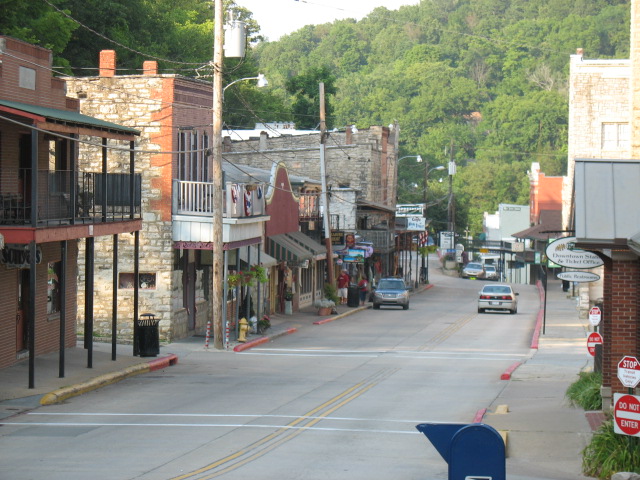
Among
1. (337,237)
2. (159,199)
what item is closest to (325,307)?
(337,237)

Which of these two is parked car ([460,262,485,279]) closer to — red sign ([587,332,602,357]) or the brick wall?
red sign ([587,332,602,357])

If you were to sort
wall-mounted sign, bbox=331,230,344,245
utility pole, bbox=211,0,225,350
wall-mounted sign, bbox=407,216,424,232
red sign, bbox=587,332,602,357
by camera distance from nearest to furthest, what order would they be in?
red sign, bbox=587,332,602,357
utility pole, bbox=211,0,225,350
wall-mounted sign, bbox=331,230,344,245
wall-mounted sign, bbox=407,216,424,232

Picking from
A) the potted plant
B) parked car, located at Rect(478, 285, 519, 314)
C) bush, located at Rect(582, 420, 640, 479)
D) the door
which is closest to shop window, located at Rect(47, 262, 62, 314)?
the door

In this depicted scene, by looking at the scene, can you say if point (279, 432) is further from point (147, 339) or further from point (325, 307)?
point (325, 307)

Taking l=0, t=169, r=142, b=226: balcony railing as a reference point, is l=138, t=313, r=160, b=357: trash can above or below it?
below

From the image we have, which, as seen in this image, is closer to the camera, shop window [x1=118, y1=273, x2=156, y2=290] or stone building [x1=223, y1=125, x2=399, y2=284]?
shop window [x1=118, y1=273, x2=156, y2=290]

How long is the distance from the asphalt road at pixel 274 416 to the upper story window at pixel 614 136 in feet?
92.7

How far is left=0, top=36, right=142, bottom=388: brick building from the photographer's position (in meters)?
22.1

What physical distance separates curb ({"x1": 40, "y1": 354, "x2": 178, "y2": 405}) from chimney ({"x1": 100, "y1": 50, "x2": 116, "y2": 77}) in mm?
10393

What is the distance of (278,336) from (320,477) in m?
23.4

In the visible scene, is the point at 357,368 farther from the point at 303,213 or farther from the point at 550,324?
the point at 303,213

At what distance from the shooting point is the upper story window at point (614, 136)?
2394 inches

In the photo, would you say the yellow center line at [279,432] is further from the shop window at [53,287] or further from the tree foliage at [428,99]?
the tree foliage at [428,99]

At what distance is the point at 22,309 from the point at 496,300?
29.0 metres
